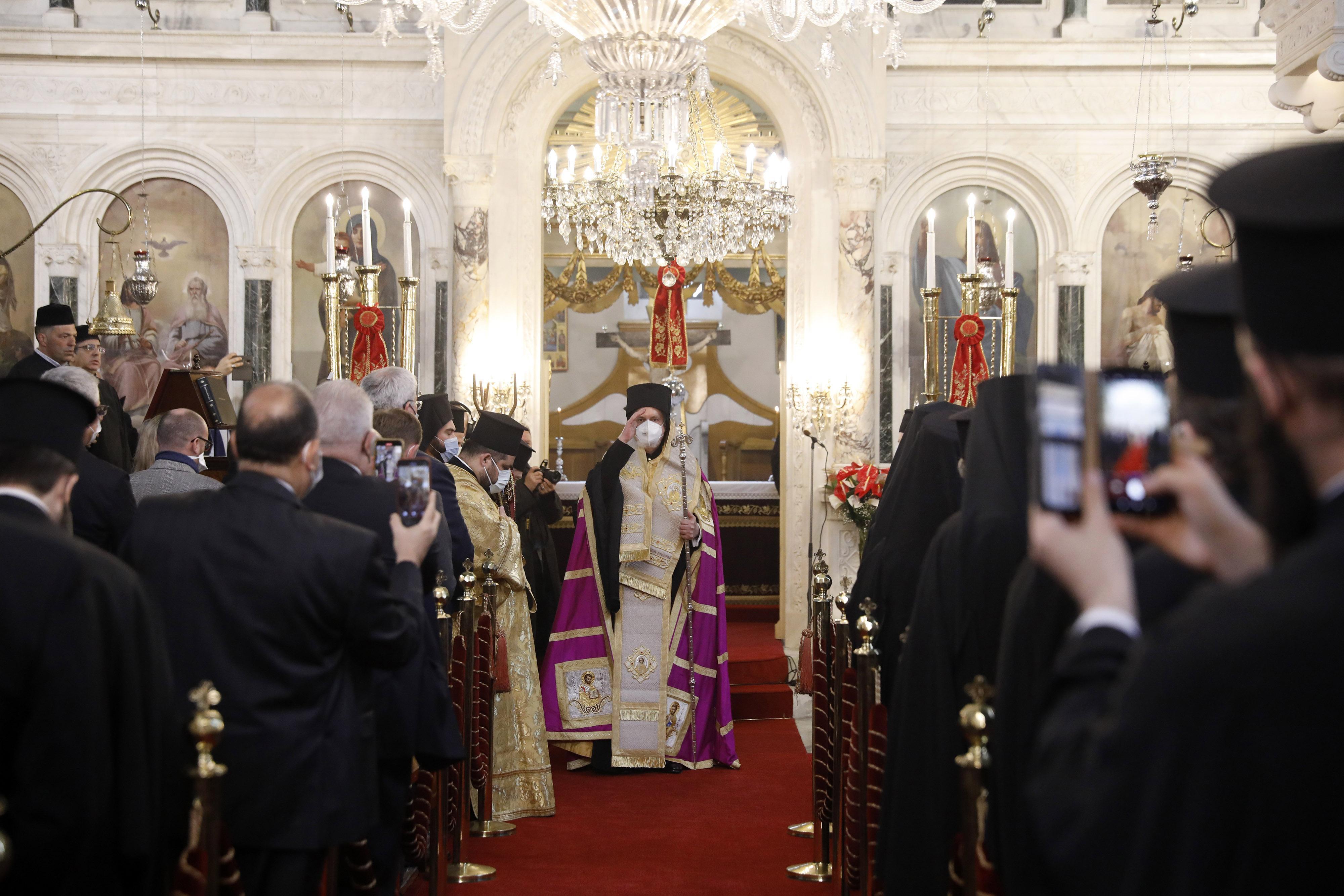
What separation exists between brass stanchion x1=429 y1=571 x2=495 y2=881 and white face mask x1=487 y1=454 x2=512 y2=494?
86 cm

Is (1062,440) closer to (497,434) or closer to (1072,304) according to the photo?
(497,434)

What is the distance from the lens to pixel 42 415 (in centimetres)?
286

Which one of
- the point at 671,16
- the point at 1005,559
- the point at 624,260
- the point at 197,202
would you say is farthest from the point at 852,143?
the point at 1005,559

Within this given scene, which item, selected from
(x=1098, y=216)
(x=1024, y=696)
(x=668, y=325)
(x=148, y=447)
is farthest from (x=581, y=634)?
(x=1098, y=216)

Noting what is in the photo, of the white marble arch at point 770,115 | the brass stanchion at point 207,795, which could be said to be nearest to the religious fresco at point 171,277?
the white marble arch at point 770,115

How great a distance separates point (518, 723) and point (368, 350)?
7.04ft

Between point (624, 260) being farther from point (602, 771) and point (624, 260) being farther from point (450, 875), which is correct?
point (450, 875)

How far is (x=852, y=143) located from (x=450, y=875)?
7588 millimetres

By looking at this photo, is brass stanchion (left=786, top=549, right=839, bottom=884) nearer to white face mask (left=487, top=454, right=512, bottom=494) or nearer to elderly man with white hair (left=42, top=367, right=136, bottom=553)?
white face mask (left=487, top=454, right=512, bottom=494)

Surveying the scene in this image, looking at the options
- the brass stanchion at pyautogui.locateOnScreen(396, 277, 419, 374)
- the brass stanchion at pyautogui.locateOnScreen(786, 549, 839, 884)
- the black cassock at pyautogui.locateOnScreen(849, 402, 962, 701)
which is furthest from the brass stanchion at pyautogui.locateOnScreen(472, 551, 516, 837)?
the black cassock at pyautogui.locateOnScreen(849, 402, 962, 701)

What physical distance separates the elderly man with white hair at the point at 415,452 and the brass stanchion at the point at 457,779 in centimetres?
12

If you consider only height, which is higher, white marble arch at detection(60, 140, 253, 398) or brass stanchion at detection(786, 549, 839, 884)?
white marble arch at detection(60, 140, 253, 398)

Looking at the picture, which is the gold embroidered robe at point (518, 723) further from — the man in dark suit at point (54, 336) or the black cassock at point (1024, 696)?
the black cassock at point (1024, 696)

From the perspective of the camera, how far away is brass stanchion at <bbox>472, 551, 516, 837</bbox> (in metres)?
5.60
